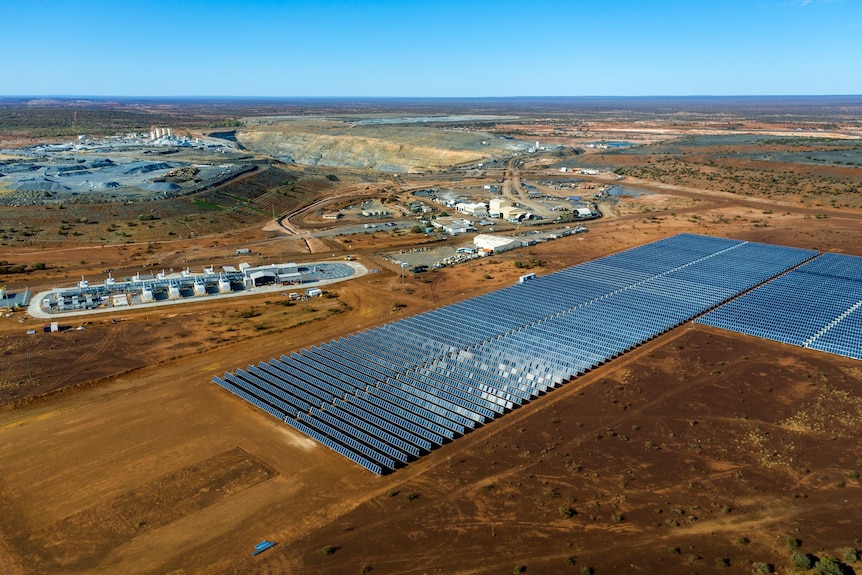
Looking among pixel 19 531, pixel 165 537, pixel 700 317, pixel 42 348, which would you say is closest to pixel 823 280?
pixel 700 317

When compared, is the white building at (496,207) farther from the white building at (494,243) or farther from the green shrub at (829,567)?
the green shrub at (829,567)

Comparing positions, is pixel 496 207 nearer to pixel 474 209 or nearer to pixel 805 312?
pixel 474 209

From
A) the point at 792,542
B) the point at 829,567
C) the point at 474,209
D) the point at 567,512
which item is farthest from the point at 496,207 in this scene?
the point at 829,567

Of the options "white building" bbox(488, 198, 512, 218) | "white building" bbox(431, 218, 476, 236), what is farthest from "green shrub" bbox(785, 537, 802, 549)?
"white building" bbox(488, 198, 512, 218)

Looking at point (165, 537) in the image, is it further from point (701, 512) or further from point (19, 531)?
point (701, 512)

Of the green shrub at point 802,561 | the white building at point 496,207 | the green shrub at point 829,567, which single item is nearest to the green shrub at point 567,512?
the green shrub at point 802,561
